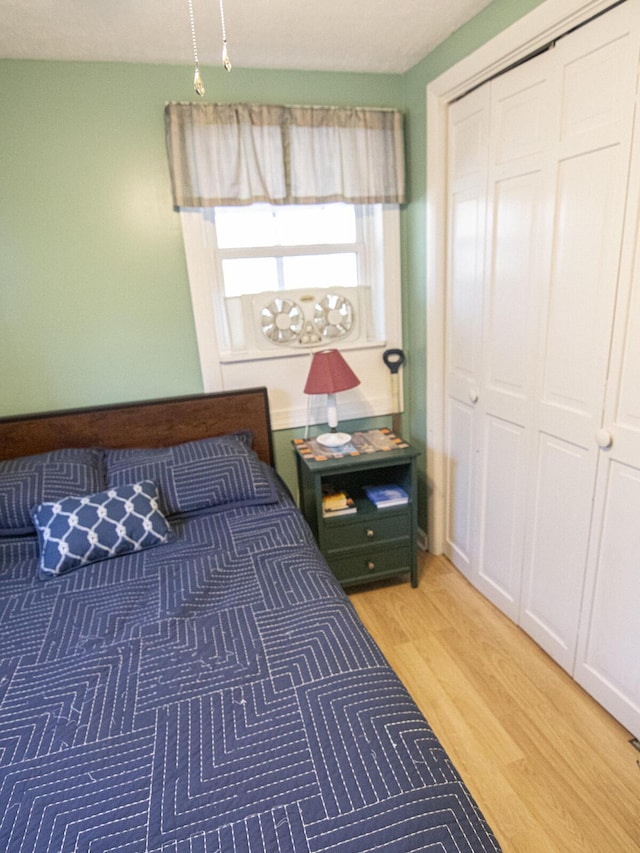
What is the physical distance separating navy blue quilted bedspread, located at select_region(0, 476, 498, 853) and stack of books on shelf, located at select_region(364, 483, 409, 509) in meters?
0.81

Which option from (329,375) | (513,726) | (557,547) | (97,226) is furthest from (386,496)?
(97,226)

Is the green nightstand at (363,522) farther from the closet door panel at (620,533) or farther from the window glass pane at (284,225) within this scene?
the window glass pane at (284,225)

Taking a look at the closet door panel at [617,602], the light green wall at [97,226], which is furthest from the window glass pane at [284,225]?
the closet door panel at [617,602]

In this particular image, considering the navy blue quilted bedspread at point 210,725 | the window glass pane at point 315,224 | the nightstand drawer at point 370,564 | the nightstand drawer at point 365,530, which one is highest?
the window glass pane at point 315,224

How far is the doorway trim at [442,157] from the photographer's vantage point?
1455 mm

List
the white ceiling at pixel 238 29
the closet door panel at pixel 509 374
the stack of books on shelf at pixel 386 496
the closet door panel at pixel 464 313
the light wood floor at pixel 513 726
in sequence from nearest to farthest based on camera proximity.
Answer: the light wood floor at pixel 513 726 < the white ceiling at pixel 238 29 < the closet door panel at pixel 509 374 < the closet door panel at pixel 464 313 < the stack of books on shelf at pixel 386 496

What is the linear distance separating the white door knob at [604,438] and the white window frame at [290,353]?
1248 mm

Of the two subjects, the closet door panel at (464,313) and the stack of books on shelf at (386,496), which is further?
the stack of books on shelf at (386,496)

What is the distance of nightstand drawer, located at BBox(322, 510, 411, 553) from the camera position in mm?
2245

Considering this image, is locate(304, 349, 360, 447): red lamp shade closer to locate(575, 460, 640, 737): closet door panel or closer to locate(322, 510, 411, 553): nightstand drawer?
locate(322, 510, 411, 553): nightstand drawer

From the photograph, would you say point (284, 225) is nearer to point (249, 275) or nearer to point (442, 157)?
point (249, 275)

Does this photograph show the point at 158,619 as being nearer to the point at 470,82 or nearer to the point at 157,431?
the point at 157,431

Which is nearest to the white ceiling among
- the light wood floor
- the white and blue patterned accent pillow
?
the white and blue patterned accent pillow

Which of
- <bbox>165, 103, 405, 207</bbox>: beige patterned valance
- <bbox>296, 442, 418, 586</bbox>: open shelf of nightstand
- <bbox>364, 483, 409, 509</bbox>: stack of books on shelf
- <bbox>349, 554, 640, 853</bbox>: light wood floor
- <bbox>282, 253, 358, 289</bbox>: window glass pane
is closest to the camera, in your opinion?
<bbox>349, 554, 640, 853</bbox>: light wood floor
